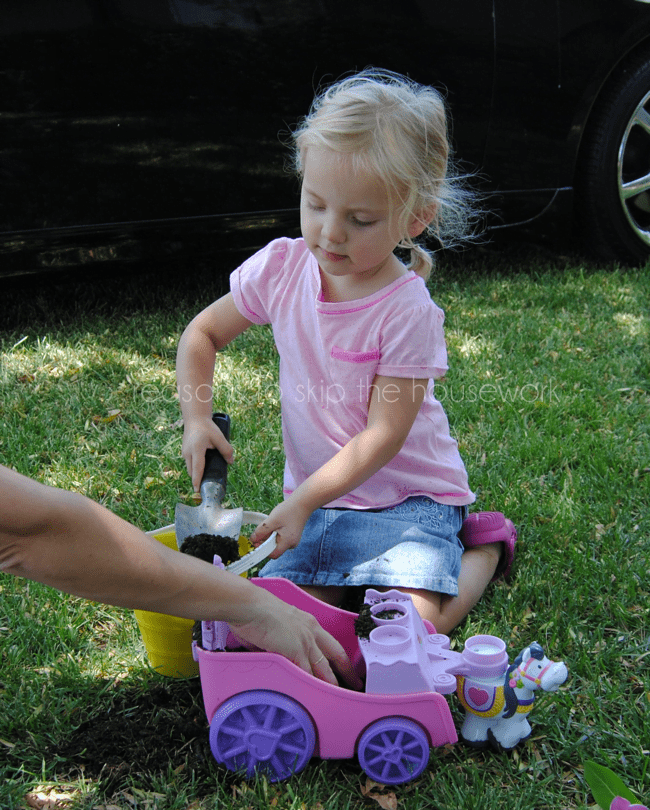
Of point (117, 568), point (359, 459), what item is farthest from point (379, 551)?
point (117, 568)

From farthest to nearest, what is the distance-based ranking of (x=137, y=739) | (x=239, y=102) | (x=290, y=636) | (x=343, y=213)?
(x=239, y=102), (x=343, y=213), (x=137, y=739), (x=290, y=636)

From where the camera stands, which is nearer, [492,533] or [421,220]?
[421,220]

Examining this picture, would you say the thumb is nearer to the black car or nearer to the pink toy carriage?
the pink toy carriage

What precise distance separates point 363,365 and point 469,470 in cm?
78

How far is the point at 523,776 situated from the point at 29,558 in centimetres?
99

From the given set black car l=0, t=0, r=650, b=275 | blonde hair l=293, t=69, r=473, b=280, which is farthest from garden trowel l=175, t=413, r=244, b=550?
black car l=0, t=0, r=650, b=275

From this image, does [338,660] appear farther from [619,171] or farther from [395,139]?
[619,171]

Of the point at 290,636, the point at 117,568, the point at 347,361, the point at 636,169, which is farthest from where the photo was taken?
the point at 636,169

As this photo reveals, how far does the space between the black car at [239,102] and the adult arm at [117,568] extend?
2.20 metres

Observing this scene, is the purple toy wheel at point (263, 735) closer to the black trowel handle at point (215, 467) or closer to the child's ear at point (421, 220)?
the black trowel handle at point (215, 467)

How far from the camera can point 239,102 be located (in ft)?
10.7

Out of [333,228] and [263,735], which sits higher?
[333,228]

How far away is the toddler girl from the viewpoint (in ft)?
5.71

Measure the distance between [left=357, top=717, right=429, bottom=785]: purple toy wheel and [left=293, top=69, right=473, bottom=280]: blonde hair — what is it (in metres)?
1.01
